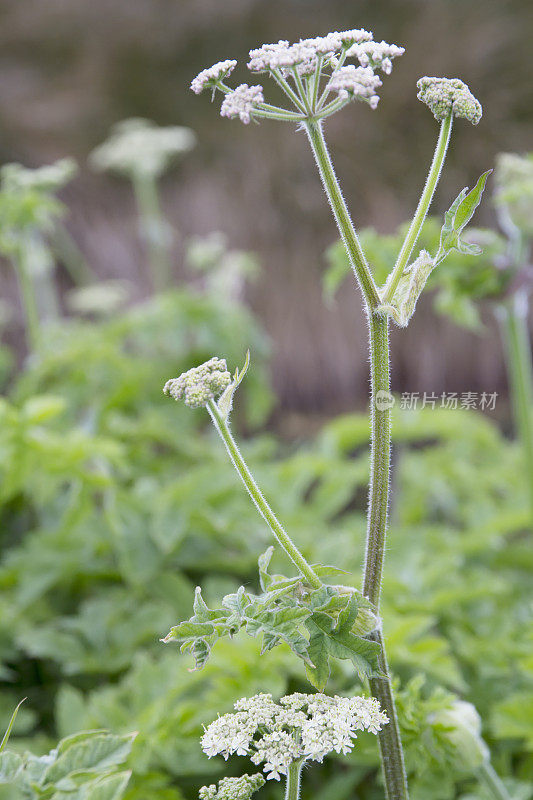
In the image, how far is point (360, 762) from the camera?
4.75ft

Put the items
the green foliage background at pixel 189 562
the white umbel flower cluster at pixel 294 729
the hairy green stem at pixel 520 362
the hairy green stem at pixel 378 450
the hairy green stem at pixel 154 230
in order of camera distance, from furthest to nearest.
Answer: the hairy green stem at pixel 154 230 → the hairy green stem at pixel 520 362 → the green foliage background at pixel 189 562 → the hairy green stem at pixel 378 450 → the white umbel flower cluster at pixel 294 729

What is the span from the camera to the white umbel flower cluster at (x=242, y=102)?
0.80 m

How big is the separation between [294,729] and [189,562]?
1307 millimetres

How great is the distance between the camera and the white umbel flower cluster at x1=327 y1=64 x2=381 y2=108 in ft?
2.57

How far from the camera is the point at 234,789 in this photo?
851 millimetres

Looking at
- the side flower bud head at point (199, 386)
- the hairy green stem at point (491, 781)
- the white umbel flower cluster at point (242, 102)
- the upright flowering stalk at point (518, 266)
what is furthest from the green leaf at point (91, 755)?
the upright flowering stalk at point (518, 266)

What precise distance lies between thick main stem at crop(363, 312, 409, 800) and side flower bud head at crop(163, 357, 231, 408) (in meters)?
0.17

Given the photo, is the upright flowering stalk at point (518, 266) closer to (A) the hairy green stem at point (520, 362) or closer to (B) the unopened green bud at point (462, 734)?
(A) the hairy green stem at point (520, 362)

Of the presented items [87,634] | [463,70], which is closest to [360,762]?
[87,634]

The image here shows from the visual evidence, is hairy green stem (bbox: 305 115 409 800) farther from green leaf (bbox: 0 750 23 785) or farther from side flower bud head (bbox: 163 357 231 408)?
green leaf (bbox: 0 750 23 785)

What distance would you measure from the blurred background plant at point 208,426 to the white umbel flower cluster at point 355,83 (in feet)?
2.62

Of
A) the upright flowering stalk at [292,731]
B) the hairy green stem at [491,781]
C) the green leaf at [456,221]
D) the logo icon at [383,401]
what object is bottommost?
the hairy green stem at [491,781]

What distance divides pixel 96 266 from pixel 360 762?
4.17m

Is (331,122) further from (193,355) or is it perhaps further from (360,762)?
(360,762)
